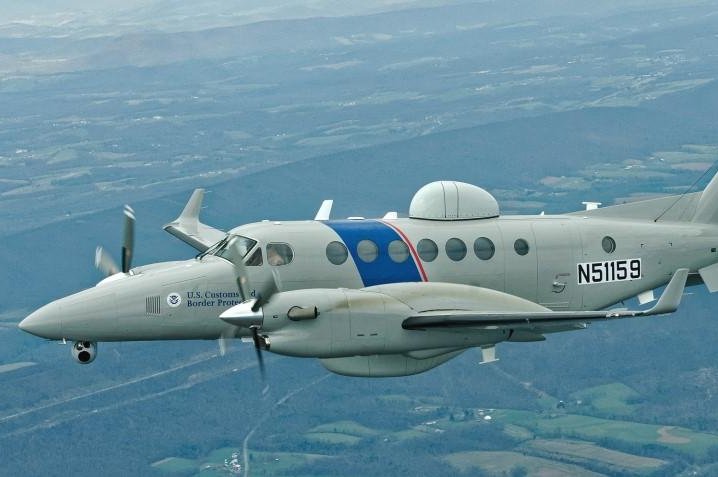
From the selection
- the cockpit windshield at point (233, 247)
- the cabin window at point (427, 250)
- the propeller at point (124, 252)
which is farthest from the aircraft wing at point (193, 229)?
the cabin window at point (427, 250)

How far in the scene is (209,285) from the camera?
50281 mm

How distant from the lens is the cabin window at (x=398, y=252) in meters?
51.9

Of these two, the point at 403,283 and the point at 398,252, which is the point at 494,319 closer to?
the point at 403,283

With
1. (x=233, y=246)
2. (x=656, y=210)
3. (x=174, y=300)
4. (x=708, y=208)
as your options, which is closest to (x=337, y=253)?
(x=233, y=246)

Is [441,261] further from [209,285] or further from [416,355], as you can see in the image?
[209,285]

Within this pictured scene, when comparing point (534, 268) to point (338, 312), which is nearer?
point (338, 312)

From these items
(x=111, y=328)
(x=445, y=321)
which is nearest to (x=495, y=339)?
(x=445, y=321)

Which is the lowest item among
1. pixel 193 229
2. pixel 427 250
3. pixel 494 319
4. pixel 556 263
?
pixel 494 319

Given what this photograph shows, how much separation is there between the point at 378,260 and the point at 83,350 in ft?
39.0

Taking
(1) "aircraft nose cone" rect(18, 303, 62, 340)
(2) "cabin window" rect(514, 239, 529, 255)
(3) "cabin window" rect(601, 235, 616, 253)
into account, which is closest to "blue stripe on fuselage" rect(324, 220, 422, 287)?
(2) "cabin window" rect(514, 239, 529, 255)

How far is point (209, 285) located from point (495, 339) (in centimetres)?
1122

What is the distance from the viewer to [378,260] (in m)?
51.6

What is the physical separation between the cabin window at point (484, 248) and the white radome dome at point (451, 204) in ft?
4.83

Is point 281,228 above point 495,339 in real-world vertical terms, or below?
above
